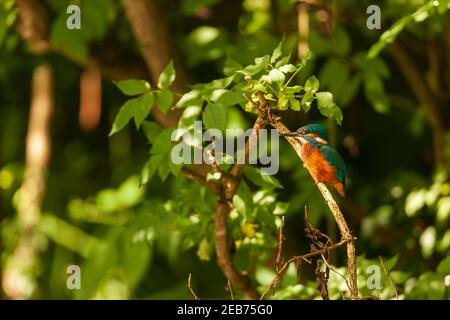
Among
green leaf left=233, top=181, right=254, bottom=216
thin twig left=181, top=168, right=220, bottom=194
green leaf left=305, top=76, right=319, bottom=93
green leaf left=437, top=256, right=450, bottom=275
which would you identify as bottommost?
green leaf left=437, top=256, right=450, bottom=275

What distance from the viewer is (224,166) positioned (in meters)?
1.89

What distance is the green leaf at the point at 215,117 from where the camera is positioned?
1808 millimetres

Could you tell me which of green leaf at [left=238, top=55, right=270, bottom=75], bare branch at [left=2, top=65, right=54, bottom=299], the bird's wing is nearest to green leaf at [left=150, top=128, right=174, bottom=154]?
green leaf at [left=238, top=55, right=270, bottom=75]

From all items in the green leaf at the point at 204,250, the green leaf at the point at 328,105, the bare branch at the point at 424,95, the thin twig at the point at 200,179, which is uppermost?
the bare branch at the point at 424,95

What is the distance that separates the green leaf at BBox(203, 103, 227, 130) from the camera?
5.93 ft

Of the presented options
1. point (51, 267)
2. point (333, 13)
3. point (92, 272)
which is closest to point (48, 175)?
point (51, 267)

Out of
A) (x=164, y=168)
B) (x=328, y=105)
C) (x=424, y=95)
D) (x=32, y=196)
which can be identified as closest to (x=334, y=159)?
(x=328, y=105)

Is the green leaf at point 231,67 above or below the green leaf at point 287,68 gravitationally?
above

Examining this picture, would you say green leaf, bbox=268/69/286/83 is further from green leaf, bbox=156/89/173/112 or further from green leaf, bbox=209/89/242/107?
green leaf, bbox=156/89/173/112

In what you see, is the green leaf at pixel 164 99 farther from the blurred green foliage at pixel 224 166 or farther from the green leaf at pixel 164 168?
the green leaf at pixel 164 168

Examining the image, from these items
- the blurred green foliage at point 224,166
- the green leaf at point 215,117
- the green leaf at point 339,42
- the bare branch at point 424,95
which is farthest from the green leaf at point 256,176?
the bare branch at point 424,95

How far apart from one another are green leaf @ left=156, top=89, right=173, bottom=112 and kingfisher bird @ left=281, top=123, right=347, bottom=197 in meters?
0.34

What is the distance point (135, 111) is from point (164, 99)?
0.08m
